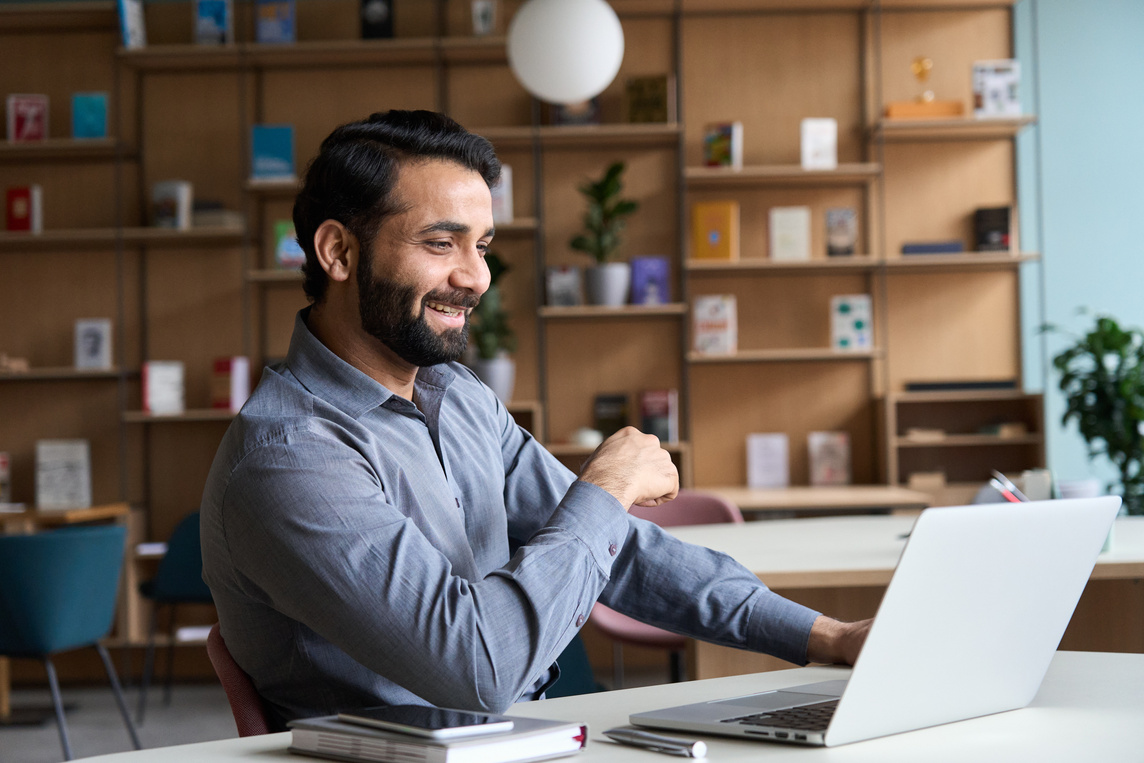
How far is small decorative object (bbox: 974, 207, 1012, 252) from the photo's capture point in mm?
4738

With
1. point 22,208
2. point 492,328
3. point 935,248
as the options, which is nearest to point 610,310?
point 492,328

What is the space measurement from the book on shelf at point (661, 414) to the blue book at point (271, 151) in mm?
1949

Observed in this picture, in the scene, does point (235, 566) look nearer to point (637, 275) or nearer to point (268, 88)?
point (637, 275)

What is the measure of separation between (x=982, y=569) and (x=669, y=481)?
Answer: 44 cm

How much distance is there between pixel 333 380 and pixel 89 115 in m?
4.39

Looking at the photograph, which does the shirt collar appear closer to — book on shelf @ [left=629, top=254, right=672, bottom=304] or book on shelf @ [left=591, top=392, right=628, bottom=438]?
book on shelf @ [left=629, top=254, right=672, bottom=304]

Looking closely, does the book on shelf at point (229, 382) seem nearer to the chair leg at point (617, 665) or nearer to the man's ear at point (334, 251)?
the chair leg at point (617, 665)

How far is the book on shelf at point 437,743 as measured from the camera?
84 centimetres

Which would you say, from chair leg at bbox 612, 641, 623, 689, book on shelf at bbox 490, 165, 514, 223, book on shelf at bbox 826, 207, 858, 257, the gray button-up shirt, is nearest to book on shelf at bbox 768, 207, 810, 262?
book on shelf at bbox 826, 207, 858, 257

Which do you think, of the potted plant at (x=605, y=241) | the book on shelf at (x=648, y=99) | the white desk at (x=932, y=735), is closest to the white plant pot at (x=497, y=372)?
the potted plant at (x=605, y=241)

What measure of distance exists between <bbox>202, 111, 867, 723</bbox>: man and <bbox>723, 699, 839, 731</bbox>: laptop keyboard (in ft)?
0.72

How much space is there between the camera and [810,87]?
4996 mm

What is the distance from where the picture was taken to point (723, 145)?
477 cm

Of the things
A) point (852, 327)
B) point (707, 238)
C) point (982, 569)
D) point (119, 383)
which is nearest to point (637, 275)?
point (707, 238)
